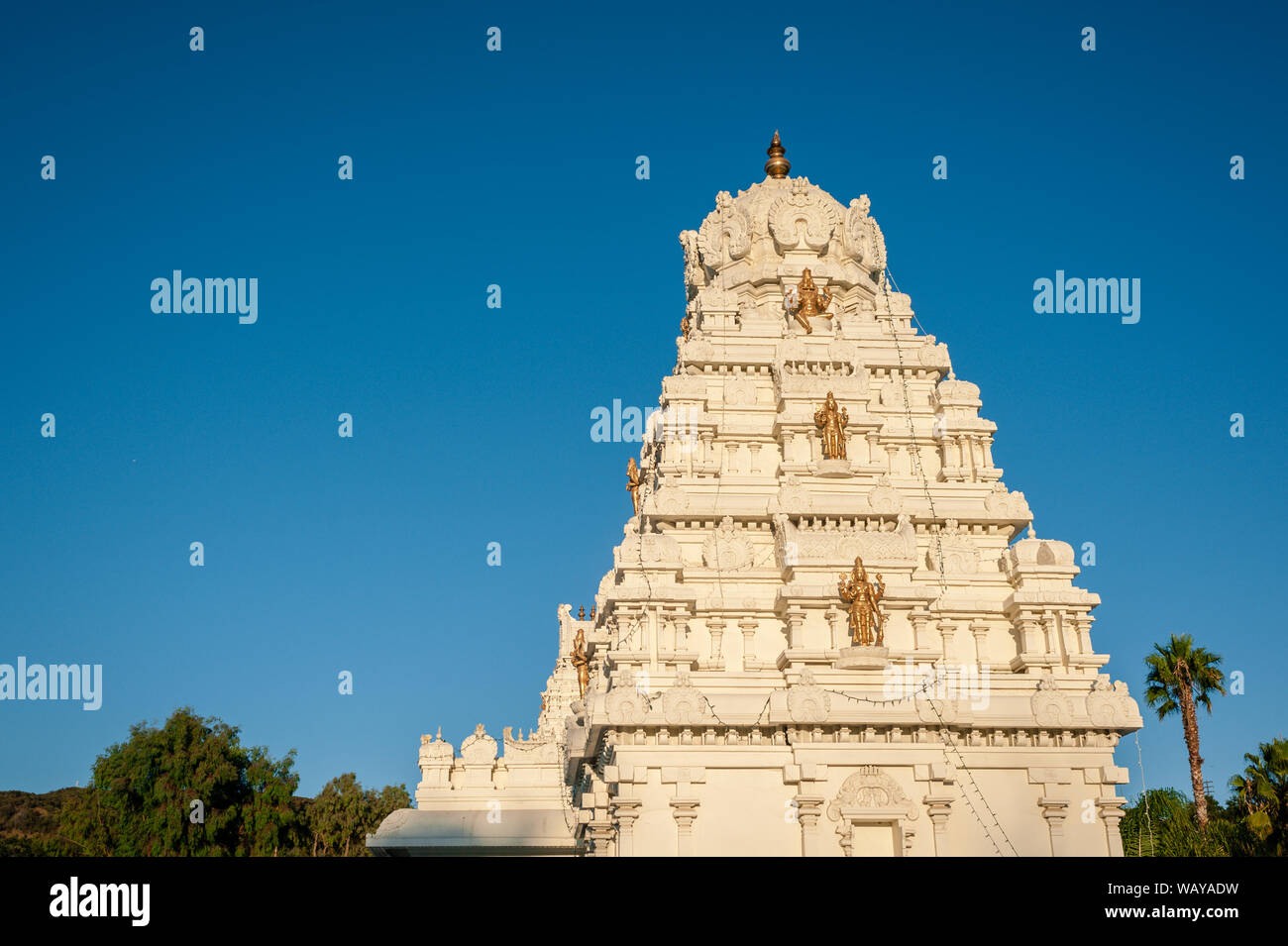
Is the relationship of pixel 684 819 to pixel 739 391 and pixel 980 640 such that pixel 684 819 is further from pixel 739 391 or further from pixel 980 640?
pixel 739 391

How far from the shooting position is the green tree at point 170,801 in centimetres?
4738

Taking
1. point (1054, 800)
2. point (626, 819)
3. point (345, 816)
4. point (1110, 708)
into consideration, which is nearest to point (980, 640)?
point (1110, 708)

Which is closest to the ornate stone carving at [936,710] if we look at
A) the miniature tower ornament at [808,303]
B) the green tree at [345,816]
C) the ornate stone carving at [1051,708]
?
the ornate stone carving at [1051,708]

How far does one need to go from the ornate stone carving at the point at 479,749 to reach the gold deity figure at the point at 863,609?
16659 millimetres

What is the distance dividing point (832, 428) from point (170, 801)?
3210 centimetres

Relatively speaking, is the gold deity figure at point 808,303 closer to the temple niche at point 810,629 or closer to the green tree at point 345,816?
the temple niche at point 810,629

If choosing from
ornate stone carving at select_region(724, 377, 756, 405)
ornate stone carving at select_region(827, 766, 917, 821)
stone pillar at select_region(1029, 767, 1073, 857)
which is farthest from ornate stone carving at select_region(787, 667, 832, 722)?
ornate stone carving at select_region(724, 377, 756, 405)

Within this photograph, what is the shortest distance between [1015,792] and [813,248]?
2284 cm

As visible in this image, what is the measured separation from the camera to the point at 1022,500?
117ft

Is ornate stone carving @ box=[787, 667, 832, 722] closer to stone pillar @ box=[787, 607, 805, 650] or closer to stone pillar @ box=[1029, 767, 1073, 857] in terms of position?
stone pillar @ box=[787, 607, 805, 650]

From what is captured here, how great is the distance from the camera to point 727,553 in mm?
33719

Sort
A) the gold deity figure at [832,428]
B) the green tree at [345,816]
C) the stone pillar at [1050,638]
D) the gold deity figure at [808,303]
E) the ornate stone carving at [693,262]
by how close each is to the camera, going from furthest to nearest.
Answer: the green tree at [345,816]
the ornate stone carving at [693,262]
the gold deity figure at [808,303]
the gold deity figure at [832,428]
the stone pillar at [1050,638]
